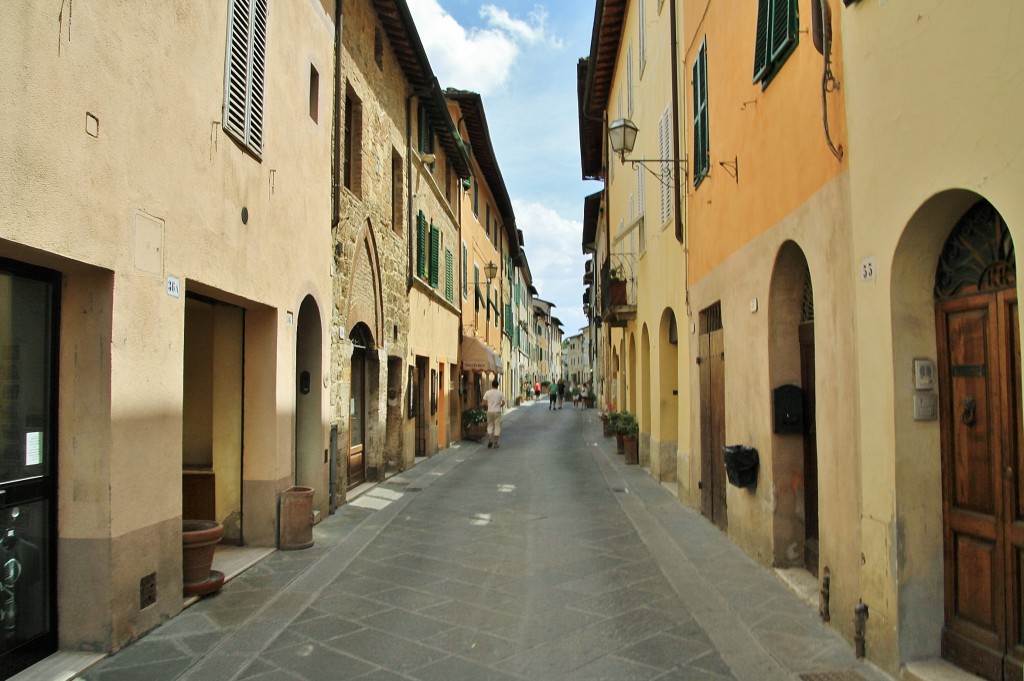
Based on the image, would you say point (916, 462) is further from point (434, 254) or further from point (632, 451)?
point (434, 254)

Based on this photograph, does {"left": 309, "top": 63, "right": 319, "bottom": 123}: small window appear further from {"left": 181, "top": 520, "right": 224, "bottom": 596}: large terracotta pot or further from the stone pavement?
{"left": 181, "top": 520, "right": 224, "bottom": 596}: large terracotta pot

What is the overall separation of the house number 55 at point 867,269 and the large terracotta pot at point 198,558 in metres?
5.09

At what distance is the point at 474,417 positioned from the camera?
2203 centimetres

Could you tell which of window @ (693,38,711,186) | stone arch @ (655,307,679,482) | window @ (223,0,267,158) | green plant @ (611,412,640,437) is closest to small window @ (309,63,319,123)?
window @ (223,0,267,158)

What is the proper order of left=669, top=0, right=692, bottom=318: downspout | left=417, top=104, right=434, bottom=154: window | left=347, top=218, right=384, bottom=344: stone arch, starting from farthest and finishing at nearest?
left=417, top=104, right=434, bottom=154: window < left=347, top=218, right=384, bottom=344: stone arch < left=669, top=0, right=692, bottom=318: downspout

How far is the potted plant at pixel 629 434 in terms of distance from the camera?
1559 centimetres

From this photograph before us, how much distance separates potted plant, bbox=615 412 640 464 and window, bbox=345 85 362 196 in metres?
7.96

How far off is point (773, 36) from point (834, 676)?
4.91m

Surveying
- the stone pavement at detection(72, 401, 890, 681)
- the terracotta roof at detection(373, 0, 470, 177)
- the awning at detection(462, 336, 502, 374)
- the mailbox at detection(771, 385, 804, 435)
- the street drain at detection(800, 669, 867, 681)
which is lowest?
the stone pavement at detection(72, 401, 890, 681)

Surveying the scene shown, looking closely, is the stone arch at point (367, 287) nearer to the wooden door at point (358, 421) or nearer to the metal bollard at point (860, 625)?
the wooden door at point (358, 421)

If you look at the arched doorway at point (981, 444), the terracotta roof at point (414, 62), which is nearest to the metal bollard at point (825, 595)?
the arched doorway at point (981, 444)

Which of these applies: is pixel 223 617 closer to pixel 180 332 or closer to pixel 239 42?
pixel 180 332

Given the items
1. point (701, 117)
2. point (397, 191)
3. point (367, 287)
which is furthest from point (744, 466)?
point (397, 191)

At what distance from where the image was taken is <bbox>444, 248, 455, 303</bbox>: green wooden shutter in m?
19.5
